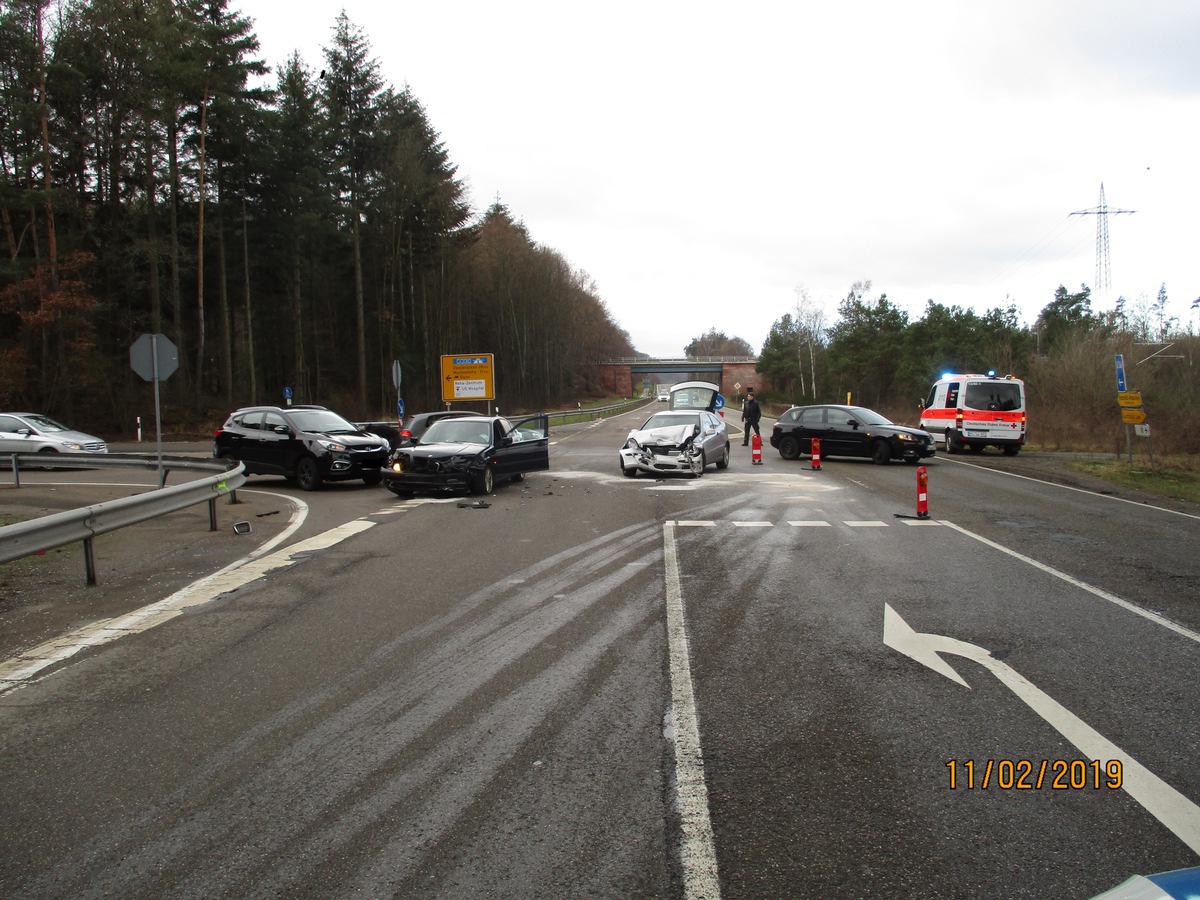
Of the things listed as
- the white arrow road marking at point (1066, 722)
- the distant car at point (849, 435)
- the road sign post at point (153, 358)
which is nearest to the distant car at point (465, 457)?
the road sign post at point (153, 358)

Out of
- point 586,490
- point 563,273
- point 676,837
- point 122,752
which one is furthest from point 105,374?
point 563,273

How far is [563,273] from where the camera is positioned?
251 feet

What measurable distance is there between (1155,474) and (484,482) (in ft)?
50.1

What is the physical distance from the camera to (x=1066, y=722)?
13.8ft

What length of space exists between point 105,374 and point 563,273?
46118 mm

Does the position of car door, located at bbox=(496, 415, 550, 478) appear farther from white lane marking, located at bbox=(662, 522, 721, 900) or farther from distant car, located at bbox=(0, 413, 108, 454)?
distant car, located at bbox=(0, 413, 108, 454)

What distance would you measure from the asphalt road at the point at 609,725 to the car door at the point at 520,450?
6783mm

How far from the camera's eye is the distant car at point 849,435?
20797 mm

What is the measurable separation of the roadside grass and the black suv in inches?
617

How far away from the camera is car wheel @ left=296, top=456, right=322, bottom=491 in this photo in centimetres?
1630

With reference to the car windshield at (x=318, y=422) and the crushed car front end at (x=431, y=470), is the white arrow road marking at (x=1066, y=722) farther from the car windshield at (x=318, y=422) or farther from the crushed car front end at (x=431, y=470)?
the car windshield at (x=318, y=422)

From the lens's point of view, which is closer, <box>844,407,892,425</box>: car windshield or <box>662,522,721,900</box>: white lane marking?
<box>662,522,721,900</box>: white lane marking

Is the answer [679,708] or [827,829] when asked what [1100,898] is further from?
[679,708]
